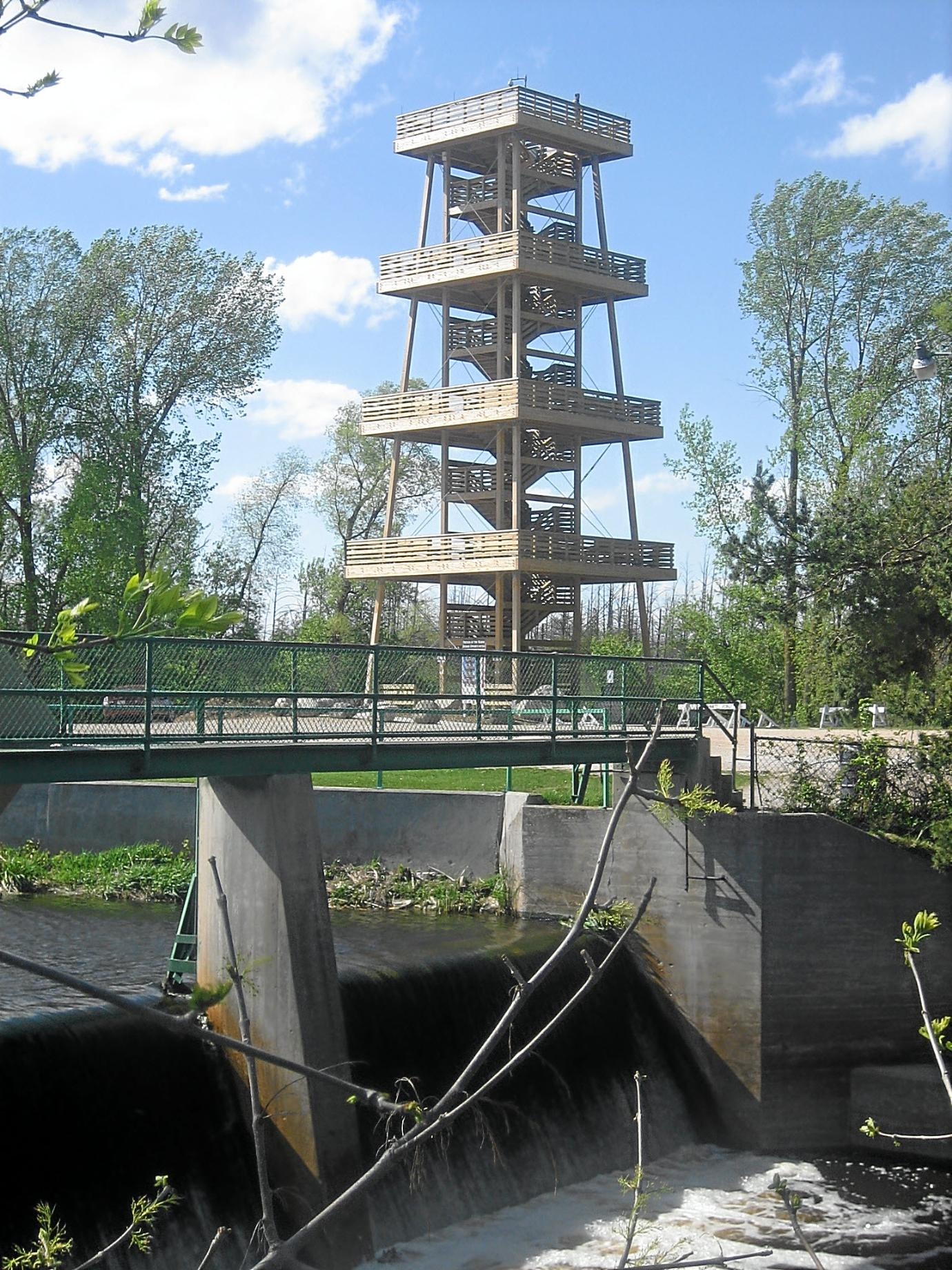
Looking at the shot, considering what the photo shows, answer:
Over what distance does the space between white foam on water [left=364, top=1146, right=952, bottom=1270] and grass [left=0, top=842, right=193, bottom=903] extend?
9.79 m

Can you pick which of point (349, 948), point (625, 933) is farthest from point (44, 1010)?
point (625, 933)

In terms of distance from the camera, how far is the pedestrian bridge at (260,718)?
13.9 meters

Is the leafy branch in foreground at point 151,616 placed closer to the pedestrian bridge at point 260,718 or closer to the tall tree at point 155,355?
the pedestrian bridge at point 260,718

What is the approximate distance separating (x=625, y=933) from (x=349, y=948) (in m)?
17.4

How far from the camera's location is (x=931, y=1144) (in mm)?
19578

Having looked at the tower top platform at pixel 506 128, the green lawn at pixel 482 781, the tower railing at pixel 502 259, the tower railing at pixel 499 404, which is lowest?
the green lawn at pixel 482 781

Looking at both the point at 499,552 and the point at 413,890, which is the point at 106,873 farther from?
the point at 499,552

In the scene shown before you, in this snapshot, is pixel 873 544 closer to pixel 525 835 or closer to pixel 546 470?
pixel 525 835

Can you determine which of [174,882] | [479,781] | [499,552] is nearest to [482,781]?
[479,781]

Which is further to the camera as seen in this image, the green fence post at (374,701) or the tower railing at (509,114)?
the tower railing at (509,114)

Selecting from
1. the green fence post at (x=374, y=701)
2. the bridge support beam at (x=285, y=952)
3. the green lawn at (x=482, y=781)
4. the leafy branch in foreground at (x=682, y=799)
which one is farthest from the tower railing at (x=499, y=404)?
the leafy branch in foreground at (x=682, y=799)

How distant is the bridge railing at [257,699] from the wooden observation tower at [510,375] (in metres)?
21.9

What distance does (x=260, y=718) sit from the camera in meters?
16.3

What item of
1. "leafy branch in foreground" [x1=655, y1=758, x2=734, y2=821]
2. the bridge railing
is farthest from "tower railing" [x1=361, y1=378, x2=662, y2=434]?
"leafy branch in foreground" [x1=655, y1=758, x2=734, y2=821]
